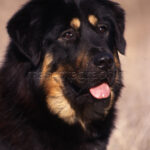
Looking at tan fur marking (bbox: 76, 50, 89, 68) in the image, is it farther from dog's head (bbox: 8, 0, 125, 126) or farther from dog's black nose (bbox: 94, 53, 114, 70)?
dog's black nose (bbox: 94, 53, 114, 70)

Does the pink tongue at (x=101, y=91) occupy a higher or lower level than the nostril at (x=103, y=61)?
lower

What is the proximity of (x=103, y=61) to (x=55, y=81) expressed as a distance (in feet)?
1.75

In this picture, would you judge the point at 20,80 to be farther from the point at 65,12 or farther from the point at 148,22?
the point at 148,22

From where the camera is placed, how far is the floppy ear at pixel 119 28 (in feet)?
15.0

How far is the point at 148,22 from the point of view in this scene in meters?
11.8

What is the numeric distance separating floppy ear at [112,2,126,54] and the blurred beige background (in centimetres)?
37

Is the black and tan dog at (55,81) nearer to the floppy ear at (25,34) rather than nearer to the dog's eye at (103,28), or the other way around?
the floppy ear at (25,34)

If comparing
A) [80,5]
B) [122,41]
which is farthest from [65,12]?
[122,41]

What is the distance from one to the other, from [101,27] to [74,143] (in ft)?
4.28

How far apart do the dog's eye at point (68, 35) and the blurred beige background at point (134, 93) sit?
2.40 feet

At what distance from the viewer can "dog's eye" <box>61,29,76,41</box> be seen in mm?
4197

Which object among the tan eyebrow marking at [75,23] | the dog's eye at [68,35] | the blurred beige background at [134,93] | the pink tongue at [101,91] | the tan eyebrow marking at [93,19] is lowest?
the blurred beige background at [134,93]

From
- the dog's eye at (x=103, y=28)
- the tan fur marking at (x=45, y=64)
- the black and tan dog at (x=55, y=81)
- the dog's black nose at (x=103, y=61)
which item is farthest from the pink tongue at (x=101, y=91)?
the dog's eye at (x=103, y=28)

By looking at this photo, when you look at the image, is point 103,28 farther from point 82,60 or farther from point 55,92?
point 55,92
